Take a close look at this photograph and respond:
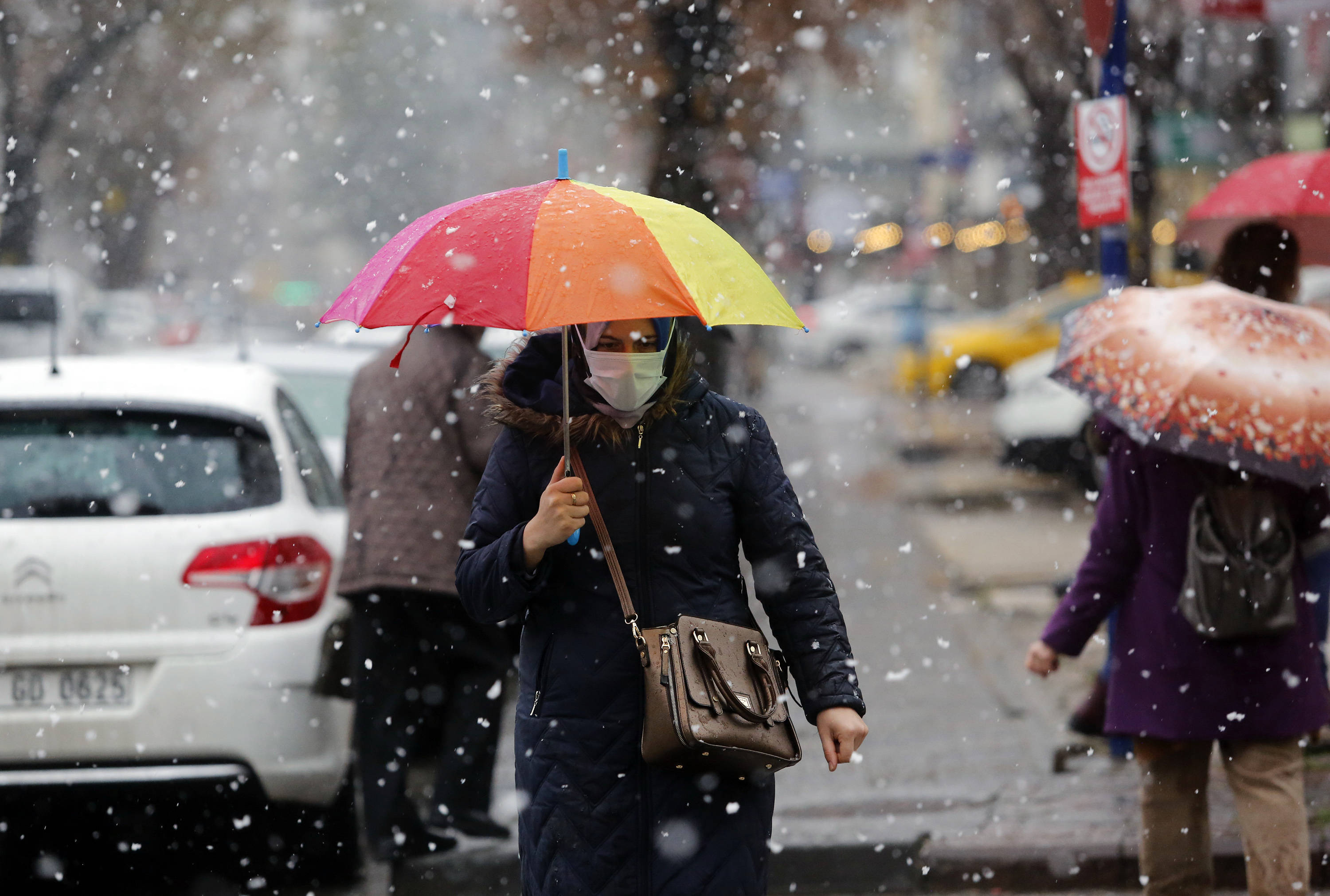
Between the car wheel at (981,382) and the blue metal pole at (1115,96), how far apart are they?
17264 mm

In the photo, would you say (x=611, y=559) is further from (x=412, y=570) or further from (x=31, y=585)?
(x=31, y=585)

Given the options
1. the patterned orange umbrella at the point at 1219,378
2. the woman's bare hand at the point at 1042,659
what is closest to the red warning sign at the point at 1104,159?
the patterned orange umbrella at the point at 1219,378

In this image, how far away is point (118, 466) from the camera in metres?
4.58

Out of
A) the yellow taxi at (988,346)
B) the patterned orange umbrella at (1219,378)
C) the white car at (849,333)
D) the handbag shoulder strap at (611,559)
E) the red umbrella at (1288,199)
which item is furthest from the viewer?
the white car at (849,333)

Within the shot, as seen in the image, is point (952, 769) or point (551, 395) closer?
point (551, 395)

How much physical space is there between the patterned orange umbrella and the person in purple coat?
0.60 feet

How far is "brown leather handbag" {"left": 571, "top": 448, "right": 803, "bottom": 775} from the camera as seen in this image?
265 cm

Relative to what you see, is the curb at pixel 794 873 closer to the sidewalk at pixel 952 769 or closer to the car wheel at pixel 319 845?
the sidewalk at pixel 952 769

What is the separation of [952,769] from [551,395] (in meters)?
3.64

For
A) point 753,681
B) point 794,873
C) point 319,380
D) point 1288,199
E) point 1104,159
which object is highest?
point 1104,159

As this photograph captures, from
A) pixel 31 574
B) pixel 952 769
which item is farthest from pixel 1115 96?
pixel 31 574

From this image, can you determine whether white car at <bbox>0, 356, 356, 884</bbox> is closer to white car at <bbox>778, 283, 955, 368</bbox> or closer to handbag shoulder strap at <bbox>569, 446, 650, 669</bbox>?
handbag shoulder strap at <bbox>569, 446, 650, 669</bbox>

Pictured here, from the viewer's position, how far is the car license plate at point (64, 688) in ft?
14.3

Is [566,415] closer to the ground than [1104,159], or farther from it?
closer to the ground
